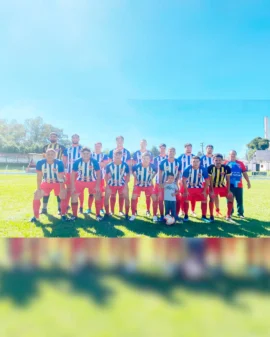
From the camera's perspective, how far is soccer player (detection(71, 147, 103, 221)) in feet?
16.1

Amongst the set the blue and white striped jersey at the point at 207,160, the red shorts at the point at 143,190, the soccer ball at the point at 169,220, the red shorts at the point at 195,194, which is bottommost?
the soccer ball at the point at 169,220

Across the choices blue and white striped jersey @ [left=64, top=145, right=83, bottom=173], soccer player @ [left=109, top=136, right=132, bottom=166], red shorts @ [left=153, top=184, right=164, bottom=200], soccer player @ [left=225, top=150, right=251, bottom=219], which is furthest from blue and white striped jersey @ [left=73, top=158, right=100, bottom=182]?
soccer player @ [left=225, top=150, right=251, bottom=219]

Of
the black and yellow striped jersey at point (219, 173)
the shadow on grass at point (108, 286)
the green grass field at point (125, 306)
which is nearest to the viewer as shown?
the green grass field at point (125, 306)

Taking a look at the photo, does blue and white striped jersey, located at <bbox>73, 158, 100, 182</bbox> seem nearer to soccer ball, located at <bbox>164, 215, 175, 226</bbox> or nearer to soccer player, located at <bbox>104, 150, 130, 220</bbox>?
soccer player, located at <bbox>104, 150, 130, 220</bbox>

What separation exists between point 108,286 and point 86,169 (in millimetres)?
3042

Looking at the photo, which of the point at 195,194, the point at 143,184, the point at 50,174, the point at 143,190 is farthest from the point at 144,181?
the point at 50,174

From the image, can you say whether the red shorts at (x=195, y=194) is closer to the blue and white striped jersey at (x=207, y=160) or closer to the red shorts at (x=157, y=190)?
the red shorts at (x=157, y=190)

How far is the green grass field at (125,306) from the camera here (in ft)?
5.58

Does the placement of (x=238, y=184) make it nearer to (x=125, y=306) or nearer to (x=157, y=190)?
(x=157, y=190)

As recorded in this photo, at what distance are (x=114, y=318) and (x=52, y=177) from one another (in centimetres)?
353

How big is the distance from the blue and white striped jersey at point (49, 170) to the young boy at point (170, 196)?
2.12m

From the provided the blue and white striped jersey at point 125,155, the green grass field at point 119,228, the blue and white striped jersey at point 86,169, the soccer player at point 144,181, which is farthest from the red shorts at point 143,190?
the blue and white striped jersey at point 125,155

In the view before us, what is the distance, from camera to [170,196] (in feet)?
15.6

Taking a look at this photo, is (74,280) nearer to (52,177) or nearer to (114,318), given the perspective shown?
(114,318)
